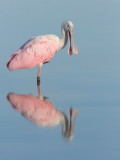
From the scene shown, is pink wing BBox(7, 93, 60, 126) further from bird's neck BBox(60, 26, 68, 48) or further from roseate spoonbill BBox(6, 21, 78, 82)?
bird's neck BBox(60, 26, 68, 48)

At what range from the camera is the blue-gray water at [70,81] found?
692 centimetres

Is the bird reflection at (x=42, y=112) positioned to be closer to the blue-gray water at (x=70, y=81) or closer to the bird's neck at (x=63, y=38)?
the blue-gray water at (x=70, y=81)

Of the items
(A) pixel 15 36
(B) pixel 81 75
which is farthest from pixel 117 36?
(B) pixel 81 75

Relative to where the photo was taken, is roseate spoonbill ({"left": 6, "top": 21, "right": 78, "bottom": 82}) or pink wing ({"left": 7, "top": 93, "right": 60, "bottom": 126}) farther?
roseate spoonbill ({"left": 6, "top": 21, "right": 78, "bottom": 82})

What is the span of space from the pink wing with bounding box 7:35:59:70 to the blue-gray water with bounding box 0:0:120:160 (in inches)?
6.5

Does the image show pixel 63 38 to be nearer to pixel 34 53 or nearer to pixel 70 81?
pixel 34 53

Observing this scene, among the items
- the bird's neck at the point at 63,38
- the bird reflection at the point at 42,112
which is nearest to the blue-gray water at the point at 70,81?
the bird reflection at the point at 42,112

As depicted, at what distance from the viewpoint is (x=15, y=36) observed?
13.8m

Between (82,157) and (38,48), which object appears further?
(38,48)

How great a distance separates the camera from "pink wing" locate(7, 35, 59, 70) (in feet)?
36.3

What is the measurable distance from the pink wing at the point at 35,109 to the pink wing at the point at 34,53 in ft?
5.46

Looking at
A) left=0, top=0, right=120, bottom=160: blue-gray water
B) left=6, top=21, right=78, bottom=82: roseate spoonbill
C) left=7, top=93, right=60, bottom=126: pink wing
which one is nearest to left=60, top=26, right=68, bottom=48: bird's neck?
left=6, top=21, right=78, bottom=82: roseate spoonbill

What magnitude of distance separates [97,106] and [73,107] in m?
0.27

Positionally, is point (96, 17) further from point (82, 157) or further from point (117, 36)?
point (82, 157)
